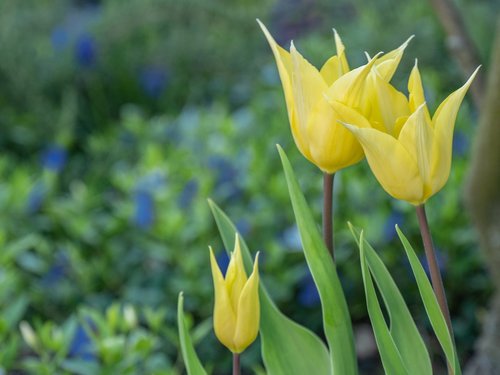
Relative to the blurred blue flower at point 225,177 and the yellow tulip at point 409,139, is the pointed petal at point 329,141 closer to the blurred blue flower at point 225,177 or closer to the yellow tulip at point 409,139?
the yellow tulip at point 409,139

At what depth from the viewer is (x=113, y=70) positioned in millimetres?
3996

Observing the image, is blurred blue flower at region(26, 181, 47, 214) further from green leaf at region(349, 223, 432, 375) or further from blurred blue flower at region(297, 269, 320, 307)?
green leaf at region(349, 223, 432, 375)

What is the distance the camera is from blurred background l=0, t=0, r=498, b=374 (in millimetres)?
2393

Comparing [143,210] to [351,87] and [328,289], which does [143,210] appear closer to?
[328,289]

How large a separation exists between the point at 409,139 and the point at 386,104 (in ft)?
0.17

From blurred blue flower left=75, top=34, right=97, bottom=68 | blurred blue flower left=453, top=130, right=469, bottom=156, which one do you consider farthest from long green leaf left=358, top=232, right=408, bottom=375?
blurred blue flower left=75, top=34, right=97, bottom=68

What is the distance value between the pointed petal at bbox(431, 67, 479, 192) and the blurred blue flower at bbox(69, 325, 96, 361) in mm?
1103

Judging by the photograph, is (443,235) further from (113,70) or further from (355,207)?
(113,70)

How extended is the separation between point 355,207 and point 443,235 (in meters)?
0.24

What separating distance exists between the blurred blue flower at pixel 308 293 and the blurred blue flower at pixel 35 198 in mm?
738

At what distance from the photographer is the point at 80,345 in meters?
2.00

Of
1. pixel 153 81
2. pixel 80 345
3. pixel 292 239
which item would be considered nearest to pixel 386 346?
pixel 80 345

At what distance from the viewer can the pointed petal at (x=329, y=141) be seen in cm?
94

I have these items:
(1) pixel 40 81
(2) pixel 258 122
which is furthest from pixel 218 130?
(1) pixel 40 81
